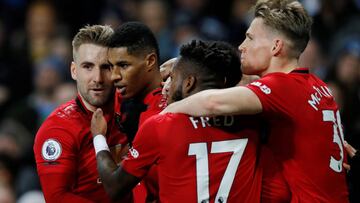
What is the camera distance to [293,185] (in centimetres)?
516

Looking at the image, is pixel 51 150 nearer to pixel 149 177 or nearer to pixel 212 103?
pixel 149 177

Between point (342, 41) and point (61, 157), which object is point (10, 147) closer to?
point (342, 41)

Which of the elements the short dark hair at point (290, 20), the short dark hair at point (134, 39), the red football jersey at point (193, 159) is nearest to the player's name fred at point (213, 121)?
the red football jersey at point (193, 159)

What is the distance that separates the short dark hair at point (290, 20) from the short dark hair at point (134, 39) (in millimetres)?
724

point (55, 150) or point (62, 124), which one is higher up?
point (62, 124)

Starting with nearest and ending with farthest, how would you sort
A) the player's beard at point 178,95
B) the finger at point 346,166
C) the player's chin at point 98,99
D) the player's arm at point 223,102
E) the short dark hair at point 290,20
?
the player's arm at point 223,102, the player's beard at point 178,95, the short dark hair at point 290,20, the finger at point 346,166, the player's chin at point 98,99

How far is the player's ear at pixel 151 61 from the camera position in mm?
5520

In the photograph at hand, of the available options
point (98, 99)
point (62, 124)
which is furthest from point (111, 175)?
point (98, 99)

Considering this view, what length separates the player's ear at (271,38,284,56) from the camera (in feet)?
17.2

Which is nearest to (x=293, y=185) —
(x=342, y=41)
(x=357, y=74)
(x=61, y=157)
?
(x=61, y=157)

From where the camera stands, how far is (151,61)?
5539mm

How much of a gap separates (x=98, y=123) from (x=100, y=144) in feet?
0.72

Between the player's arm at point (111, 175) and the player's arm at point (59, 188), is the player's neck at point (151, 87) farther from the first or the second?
the player's arm at point (59, 188)

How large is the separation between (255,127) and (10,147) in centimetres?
517
